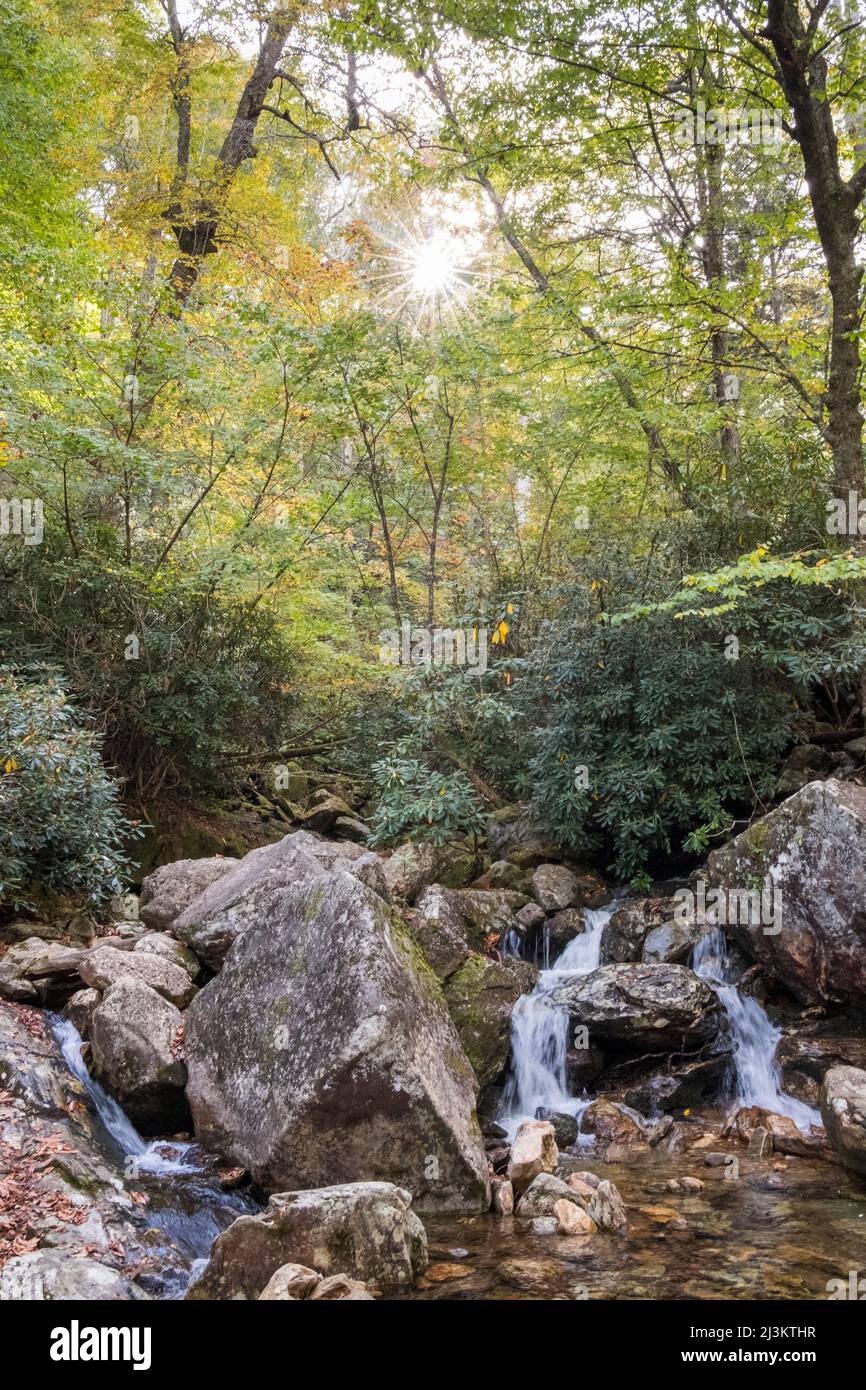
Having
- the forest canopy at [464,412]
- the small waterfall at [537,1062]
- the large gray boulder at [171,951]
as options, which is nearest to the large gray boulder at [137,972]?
the large gray boulder at [171,951]

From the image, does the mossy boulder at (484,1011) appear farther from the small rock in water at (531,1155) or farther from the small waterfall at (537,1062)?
the small rock in water at (531,1155)

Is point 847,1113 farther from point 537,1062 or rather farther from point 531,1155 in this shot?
point 537,1062

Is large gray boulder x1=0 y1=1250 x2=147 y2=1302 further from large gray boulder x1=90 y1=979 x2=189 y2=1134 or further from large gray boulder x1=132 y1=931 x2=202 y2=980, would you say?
large gray boulder x1=132 y1=931 x2=202 y2=980

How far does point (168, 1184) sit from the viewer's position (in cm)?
517

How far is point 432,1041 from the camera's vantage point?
559cm

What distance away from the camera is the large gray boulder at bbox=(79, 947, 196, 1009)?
644cm

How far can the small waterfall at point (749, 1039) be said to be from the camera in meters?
6.63

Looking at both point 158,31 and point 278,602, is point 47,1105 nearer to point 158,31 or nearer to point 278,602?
point 278,602

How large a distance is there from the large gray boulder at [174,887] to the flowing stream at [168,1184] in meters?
2.09

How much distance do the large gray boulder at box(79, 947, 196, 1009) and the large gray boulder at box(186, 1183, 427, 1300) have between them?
2701 millimetres

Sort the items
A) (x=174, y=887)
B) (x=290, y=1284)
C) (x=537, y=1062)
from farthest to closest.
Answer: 1. (x=174, y=887)
2. (x=537, y=1062)
3. (x=290, y=1284)

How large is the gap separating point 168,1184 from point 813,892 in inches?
221

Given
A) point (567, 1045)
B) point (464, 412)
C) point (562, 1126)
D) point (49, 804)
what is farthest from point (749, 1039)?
point (464, 412)

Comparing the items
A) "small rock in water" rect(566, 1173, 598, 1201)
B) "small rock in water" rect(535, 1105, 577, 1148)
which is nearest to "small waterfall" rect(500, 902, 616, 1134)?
"small rock in water" rect(535, 1105, 577, 1148)
